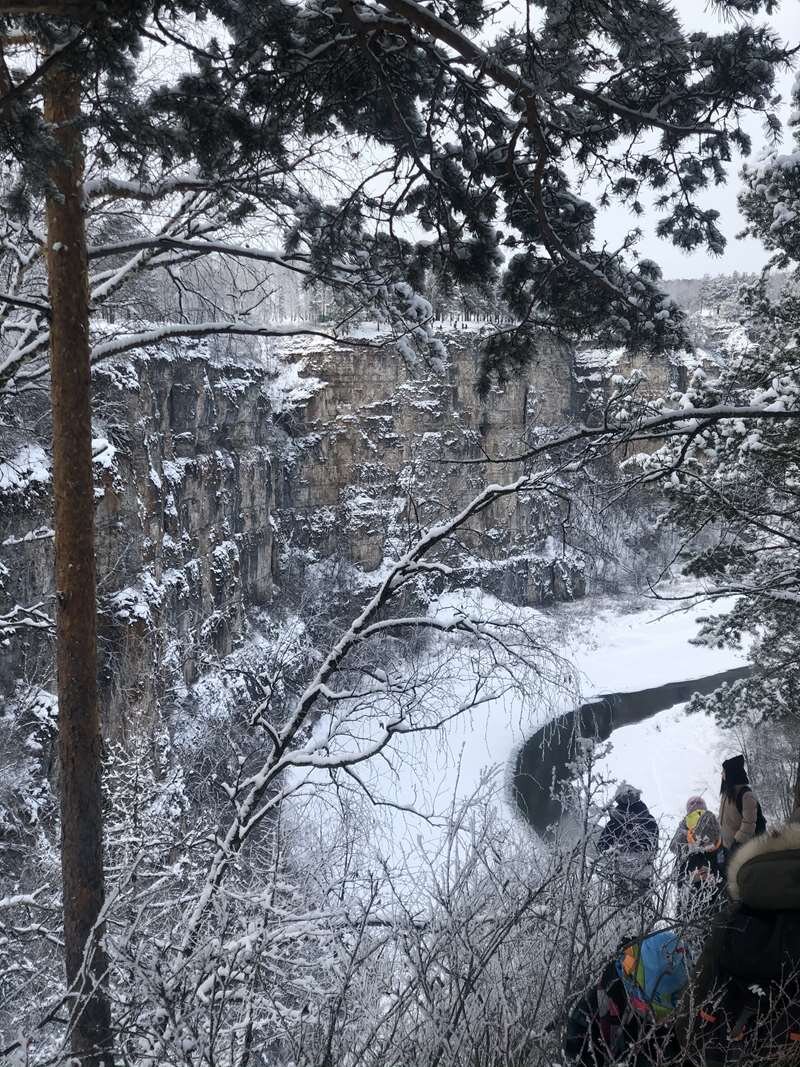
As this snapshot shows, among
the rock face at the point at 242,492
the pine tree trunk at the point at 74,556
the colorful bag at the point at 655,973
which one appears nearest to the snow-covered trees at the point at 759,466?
the rock face at the point at 242,492

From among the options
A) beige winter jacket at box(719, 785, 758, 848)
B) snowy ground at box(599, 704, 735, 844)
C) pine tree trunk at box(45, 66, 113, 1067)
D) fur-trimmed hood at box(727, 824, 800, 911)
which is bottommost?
snowy ground at box(599, 704, 735, 844)

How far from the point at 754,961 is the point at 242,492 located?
73.6 feet

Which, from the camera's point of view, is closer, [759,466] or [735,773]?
[735,773]

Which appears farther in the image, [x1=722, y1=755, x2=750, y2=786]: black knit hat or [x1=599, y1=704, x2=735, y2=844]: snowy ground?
[x1=599, y1=704, x2=735, y2=844]: snowy ground

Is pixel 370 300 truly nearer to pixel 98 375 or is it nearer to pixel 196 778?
pixel 196 778

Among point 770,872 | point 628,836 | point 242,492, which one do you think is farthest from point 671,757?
point 770,872

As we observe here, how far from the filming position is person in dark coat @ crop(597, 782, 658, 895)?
158 inches

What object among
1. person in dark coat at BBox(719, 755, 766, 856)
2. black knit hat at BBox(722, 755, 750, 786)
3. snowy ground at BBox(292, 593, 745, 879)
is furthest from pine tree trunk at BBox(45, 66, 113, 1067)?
black knit hat at BBox(722, 755, 750, 786)

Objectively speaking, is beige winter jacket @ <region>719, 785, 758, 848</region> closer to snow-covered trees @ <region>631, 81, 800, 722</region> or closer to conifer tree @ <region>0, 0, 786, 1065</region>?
snow-covered trees @ <region>631, 81, 800, 722</region>

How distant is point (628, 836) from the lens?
480cm

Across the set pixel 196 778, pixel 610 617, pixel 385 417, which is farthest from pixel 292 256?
pixel 610 617

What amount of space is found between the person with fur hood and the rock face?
2.88 m

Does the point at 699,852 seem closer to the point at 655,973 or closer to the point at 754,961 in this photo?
the point at 655,973

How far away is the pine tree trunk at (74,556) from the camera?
338 cm
